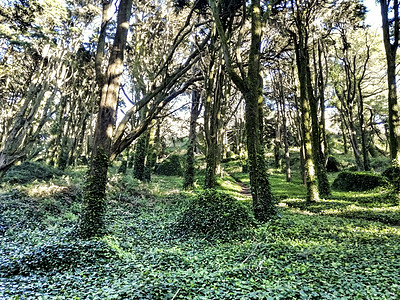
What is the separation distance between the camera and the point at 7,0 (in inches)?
420

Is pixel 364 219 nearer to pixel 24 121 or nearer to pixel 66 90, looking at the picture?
pixel 24 121

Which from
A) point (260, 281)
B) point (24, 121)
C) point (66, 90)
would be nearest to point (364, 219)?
point (260, 281)

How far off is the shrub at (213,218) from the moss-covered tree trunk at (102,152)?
260 centimetres

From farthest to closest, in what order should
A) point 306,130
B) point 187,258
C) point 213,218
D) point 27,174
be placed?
point 27,174 < point 306,130 < point 213,218 < point 187,258

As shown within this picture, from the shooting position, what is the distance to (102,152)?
7.35 m

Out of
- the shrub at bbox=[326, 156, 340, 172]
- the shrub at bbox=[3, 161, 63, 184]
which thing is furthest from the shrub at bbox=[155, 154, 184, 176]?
the shrub at bbox=[326, 156, 340, 172]

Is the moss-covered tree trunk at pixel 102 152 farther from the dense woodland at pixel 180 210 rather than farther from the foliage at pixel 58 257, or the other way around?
the foliage at pixel 58 257

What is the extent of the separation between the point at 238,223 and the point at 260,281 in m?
3.68

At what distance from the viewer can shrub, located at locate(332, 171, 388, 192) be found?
15.6 meters

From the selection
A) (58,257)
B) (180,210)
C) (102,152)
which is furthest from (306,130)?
(58,257)

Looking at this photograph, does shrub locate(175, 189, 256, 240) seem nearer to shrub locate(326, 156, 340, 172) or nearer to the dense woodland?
the dense woodland

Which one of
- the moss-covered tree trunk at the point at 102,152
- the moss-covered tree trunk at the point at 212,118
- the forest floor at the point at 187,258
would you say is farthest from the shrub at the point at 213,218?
the moss-covered tree trunk at the point at 212,118

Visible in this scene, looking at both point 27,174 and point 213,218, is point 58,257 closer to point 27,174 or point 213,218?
point 213,218

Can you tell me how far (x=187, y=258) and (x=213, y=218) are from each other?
114 inches
